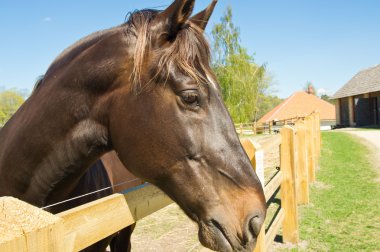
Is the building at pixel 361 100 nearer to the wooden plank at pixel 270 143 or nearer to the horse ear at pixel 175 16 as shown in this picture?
the wooden plank at pixel 270 143

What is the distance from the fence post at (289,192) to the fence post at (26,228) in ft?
14.2

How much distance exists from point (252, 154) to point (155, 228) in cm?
316

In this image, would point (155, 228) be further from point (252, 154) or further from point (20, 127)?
point (20, 127)

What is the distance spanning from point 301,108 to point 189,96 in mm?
50575

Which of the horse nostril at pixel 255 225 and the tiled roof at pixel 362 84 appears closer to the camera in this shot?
the horse nostril at pixel 255 225

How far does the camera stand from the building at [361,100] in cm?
3216

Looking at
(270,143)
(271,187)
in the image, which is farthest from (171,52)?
(270,143)

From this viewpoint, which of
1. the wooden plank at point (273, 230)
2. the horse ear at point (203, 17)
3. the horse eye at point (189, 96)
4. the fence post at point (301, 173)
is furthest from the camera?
the fence post at point (301, 173)

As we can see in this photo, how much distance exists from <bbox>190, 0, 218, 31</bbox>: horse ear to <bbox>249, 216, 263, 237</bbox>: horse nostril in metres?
1.19

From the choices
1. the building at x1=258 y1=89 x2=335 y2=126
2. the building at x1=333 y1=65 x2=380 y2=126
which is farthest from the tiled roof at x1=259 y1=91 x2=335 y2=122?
the building at x1=333 y1=65 x2=380 y2=126

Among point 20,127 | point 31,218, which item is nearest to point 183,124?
point 31,218

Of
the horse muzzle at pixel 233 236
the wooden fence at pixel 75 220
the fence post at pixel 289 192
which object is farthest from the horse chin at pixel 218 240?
the fence post at pixel 289 192

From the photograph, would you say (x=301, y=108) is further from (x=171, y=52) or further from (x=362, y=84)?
(x=171, y=52)

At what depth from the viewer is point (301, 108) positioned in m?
49.2
